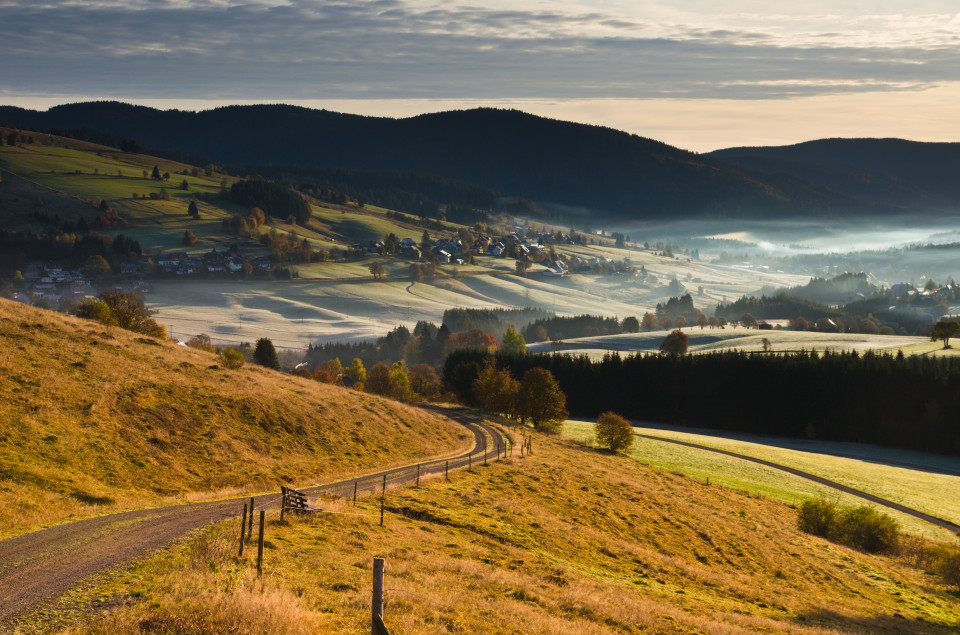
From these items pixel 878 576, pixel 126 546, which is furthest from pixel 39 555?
pixel 878 576

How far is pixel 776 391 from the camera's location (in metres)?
136

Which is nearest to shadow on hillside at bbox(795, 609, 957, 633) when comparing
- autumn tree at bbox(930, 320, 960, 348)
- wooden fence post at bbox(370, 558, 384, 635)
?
wooden fence post at bbox(370, 558, 384, 635)

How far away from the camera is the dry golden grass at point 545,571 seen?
61.5ft

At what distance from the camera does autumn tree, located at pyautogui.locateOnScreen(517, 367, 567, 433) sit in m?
103

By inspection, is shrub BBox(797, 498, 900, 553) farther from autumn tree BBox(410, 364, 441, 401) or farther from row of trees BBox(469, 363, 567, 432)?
autumn tree BBox(410, 364, 441, 401)

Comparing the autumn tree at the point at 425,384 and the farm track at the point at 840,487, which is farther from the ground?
the farm track at the point at 840,487

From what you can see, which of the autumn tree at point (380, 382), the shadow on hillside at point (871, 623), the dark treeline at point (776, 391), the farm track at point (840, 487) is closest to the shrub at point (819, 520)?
the farm track at point (840, 487)

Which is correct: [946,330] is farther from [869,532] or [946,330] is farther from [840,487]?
[869,532]

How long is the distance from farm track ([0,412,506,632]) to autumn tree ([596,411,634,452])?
2306 inches

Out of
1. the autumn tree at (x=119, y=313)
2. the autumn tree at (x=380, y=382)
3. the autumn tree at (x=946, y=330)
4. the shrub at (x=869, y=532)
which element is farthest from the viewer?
the autumn tree at (x=946, y=330)

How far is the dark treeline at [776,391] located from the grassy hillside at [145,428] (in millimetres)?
65150

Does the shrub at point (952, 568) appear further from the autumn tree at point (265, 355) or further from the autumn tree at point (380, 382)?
the autumn tree at point (265, 355)

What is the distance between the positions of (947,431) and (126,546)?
131 m

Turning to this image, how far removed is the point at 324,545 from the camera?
26203 mm
